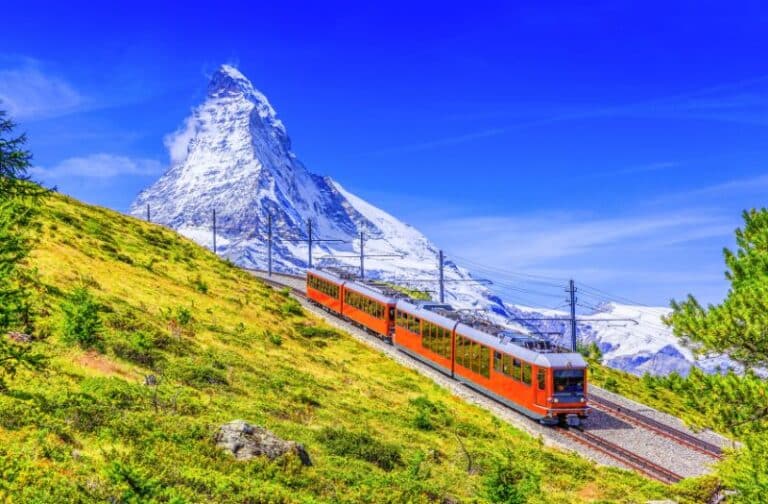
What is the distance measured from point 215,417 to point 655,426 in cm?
2358

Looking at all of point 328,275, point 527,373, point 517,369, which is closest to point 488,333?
point 517,369

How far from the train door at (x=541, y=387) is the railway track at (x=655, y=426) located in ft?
22.1

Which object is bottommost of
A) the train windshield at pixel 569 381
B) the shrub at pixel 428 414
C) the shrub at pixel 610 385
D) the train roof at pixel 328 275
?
the shrub at pixel 610 385

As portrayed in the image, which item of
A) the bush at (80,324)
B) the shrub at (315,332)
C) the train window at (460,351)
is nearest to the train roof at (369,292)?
the shrub at (315,332)

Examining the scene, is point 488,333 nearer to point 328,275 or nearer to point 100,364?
point 100,364

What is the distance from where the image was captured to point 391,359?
135 ft

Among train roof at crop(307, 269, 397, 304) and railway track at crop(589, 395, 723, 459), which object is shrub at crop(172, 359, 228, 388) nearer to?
railway track at crop(589, 395, 723, 459)

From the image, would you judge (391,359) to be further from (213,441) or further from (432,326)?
(213,441)

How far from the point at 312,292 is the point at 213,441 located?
44.3 metres

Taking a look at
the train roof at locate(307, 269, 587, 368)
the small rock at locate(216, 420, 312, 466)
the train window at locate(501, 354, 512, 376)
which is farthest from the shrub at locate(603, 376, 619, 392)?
the small rock at locate(216, 420, 312, 466)

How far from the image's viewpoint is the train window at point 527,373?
3032 cm

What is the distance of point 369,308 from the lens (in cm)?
4794

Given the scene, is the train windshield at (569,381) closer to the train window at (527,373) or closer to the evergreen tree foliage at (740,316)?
the train window at (527,373)

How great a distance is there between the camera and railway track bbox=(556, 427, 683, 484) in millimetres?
25984
